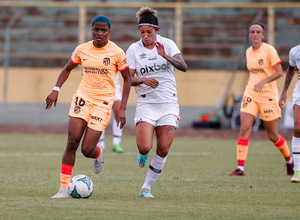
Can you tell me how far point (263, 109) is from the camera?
37.0 feet

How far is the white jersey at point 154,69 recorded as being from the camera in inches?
329

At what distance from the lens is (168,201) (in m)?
7.66

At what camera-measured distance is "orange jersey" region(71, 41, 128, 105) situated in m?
8.19

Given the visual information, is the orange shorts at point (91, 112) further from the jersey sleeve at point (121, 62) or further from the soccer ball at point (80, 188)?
the soccer ball at point (80, 188)

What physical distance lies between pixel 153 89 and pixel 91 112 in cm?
88

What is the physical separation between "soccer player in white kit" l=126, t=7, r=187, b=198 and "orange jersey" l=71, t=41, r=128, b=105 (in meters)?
0.28

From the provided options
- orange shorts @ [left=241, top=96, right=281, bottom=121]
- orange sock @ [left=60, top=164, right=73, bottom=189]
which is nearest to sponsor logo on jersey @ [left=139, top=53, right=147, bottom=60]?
orange sock @ [left=60, top=164, right=73, bottom=189]

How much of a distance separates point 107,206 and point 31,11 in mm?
20958

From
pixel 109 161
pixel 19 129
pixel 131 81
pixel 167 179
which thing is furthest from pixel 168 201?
pixel 19 129

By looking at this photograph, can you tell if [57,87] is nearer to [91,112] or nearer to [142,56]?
[91,112]

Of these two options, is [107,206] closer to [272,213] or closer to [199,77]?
[272,213]

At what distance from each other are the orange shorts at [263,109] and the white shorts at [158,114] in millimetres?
3095

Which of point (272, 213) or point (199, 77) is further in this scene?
point (199, 77)

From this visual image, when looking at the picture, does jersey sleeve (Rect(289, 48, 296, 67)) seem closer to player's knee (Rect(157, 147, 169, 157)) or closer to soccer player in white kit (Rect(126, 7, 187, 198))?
soccer player in white kit (Rect(126, 7, 187, 198))
